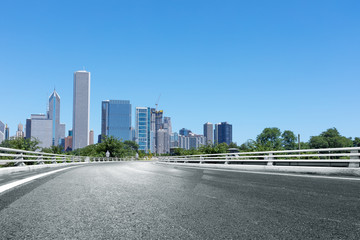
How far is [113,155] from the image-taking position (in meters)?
87.7

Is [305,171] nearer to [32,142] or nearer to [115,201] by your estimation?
[115,201]

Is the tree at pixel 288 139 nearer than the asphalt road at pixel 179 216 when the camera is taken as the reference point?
No

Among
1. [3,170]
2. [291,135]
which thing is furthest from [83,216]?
[291,135]

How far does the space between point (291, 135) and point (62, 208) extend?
494ft

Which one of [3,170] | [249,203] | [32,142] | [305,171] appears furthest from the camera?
[32,142]

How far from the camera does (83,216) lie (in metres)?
3.72

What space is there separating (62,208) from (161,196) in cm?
167

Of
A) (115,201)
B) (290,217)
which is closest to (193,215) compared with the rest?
(290,217)

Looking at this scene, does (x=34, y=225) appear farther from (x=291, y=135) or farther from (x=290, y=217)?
(x=291, y=135)

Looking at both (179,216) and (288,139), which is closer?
(179,216)

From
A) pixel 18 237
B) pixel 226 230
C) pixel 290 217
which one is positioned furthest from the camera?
pixel 290 217

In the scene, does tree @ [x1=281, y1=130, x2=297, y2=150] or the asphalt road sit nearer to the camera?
the asphalt road

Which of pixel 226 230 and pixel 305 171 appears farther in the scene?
pixel 305 171

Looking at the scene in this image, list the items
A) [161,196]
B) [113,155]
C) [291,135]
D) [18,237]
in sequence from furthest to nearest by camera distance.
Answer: [291,135] < [113,155] < [161,196] < [18,237]
